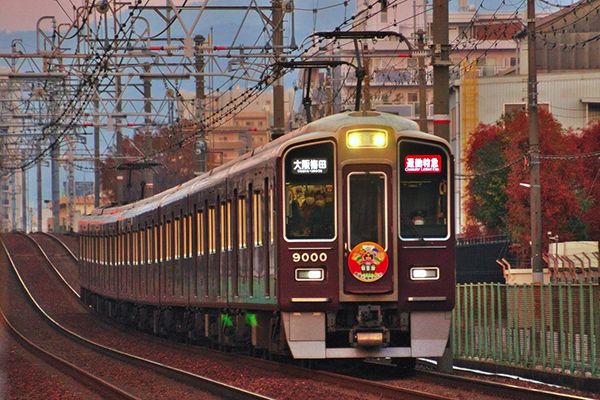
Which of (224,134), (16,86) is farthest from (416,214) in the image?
(224,134)

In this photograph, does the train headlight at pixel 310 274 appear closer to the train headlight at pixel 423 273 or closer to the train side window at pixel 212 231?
the train headlight at pixel 423 273

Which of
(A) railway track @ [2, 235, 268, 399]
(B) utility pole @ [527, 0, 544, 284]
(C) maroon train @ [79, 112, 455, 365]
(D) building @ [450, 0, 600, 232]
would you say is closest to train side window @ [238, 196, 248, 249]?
(C) maroon train @ [79, 112, 455, 365]

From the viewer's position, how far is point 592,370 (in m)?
13.5

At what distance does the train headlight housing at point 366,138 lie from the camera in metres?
14.6

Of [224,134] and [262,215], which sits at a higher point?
[224,134]

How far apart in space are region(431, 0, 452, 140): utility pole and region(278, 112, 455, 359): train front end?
1.91 m

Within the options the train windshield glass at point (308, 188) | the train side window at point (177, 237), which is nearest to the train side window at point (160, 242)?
the train side window at point (177, 237)

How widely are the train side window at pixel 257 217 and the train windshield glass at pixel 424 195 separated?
6.78ft

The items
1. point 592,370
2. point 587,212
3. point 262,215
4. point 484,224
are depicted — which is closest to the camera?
point 592,370

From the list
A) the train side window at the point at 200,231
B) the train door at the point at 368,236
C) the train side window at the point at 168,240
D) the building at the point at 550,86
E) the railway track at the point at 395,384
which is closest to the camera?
the railway track at the point at 395,384

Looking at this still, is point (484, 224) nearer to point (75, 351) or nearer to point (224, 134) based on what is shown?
point (75, 351)

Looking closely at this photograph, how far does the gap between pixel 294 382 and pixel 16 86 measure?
4096 centimetres

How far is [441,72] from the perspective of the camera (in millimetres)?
16609

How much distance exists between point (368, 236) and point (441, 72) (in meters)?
3.22
